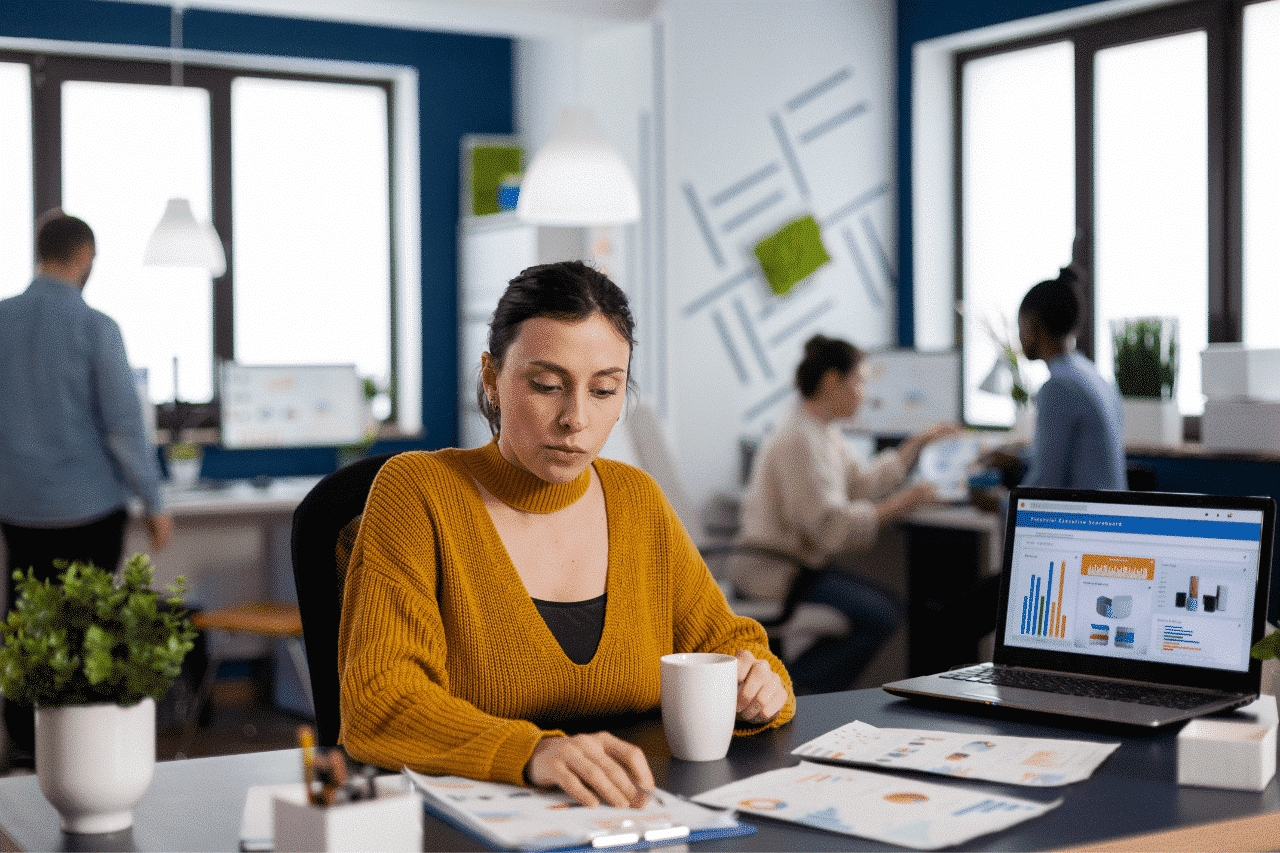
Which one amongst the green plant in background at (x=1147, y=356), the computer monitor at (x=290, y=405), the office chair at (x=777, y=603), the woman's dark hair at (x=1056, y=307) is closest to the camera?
the woman's dark hair at (x=1056, y=307)

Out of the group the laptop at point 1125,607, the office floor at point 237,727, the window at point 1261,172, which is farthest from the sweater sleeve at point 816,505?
the laptop at point 1125,607

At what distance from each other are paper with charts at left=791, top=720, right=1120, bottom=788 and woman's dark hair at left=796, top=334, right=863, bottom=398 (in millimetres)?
2694

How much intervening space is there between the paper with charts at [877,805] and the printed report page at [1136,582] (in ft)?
1.62

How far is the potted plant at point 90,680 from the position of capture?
1.19 metres

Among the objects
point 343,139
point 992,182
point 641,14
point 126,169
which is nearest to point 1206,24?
point 992,182

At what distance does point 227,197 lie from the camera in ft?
18.9

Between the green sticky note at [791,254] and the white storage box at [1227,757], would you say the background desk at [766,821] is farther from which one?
the green sticky note at [791,254]

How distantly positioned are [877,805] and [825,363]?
2.99m

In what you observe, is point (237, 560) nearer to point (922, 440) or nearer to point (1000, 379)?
point (922, 440)

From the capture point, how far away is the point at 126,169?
18.4 feet

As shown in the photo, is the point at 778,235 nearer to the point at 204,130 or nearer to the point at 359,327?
the point at 359,327

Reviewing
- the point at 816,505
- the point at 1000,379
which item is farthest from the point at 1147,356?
the point at 816,505

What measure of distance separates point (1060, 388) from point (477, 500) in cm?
221

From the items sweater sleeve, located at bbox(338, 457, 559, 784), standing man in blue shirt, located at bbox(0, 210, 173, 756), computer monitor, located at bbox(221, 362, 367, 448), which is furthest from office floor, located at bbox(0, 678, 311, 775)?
sweater sleeve, located at bbox(338, 457, 559, 784)
